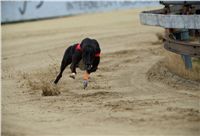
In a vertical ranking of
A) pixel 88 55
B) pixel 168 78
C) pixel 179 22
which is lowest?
pixel 168 78

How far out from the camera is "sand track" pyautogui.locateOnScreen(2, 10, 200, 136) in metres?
6.14

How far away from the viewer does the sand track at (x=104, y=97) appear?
6141 mm

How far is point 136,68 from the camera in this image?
33.5 feet

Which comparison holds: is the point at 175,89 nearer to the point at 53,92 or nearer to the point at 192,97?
the point at 192,97

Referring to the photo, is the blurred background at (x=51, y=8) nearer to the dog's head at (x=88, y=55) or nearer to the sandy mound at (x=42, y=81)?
the sandy mound at (x=42, y=81)

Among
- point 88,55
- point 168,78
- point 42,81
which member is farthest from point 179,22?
point 42,81

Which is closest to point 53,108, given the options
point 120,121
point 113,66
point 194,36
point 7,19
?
point 120,121

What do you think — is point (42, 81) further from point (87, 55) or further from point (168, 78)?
point (168, 78)

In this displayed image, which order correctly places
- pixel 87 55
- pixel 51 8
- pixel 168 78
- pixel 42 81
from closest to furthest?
pixel 87 55 → pixel 168 78 → pixel 42 81 → pixel 51 8

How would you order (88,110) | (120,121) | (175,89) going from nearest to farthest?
1. (120,121)
2. (88,110)
3. (175,89)

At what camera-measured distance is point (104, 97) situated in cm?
777

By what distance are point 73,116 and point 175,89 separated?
186 cm

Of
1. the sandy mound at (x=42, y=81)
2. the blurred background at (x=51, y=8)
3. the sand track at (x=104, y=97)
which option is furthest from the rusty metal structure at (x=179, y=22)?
the blurred background at (x=51, y=8)

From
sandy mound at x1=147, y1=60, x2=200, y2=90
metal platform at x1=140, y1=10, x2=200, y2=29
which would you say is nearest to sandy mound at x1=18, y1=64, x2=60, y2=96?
sandy mound at x1=147, y1=60, x2=200, y2=90
